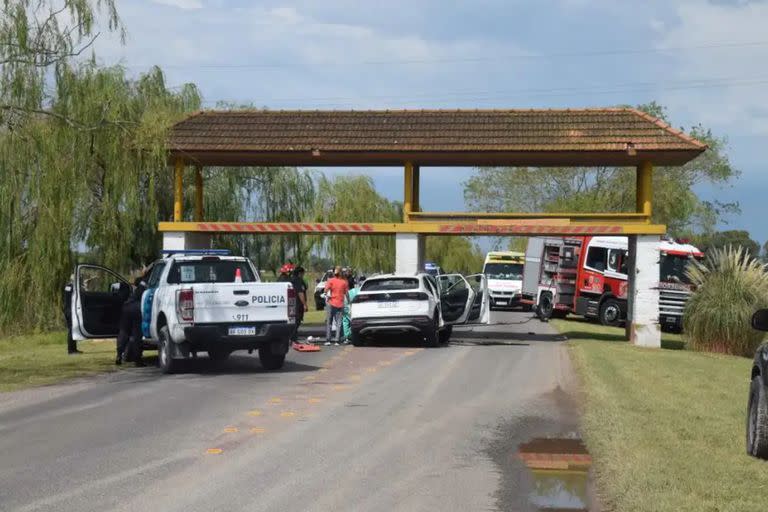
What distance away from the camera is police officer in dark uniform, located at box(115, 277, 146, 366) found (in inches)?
773

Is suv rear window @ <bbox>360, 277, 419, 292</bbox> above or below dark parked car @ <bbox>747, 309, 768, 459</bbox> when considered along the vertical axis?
above

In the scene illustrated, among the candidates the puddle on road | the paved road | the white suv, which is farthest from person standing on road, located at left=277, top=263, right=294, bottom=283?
the puddle on road

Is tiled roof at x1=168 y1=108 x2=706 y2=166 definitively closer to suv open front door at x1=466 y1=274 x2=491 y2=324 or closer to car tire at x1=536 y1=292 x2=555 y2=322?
suv open front door at x1=466 y1=274 x2=491 y2=324

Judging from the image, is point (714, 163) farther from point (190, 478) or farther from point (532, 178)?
point (190, 478)

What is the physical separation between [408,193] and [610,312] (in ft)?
37.5

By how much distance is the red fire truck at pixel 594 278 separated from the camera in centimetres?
3528

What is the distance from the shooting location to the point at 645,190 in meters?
29.5

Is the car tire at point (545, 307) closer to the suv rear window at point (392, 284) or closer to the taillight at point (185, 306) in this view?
the suv rear window at point (392, 284)

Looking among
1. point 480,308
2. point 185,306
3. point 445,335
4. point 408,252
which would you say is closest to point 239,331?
point 185,306

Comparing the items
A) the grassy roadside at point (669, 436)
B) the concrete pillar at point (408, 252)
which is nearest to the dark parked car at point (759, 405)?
the grassy roadside at point (669, 436)

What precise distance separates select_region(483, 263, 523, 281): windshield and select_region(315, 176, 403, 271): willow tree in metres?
6.01

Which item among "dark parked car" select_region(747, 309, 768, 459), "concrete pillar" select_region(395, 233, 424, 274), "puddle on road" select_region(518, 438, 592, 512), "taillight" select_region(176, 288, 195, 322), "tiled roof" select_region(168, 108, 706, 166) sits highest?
"tiled roof" select_region(168, 108, 706, 166)

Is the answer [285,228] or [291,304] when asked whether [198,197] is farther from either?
[291,304]

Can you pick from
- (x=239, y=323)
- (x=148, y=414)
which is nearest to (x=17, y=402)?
(x=148, y=414)
